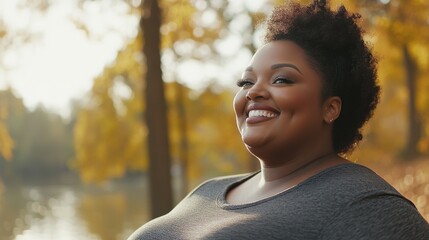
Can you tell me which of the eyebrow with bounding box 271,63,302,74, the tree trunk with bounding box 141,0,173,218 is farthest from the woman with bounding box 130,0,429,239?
the tree trunk with bounding box 141,0,173,218

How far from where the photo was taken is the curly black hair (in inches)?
69.2

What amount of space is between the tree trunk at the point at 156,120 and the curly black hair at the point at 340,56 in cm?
514

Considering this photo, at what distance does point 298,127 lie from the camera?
1719mm

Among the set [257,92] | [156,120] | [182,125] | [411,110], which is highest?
[182,125]

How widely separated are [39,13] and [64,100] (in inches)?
589

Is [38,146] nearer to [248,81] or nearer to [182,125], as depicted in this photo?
[182,125]

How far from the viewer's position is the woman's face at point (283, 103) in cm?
171

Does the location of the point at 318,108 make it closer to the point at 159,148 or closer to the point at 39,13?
the point at 159,148

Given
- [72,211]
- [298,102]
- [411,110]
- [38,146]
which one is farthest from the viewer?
[38,146]

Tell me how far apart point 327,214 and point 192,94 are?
51.8 ft

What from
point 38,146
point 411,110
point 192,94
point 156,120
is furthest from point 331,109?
point 38,146

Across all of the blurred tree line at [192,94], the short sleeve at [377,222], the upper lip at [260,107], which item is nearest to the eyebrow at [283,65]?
the upper lip at [260,107]

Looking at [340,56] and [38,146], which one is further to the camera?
[38,146]

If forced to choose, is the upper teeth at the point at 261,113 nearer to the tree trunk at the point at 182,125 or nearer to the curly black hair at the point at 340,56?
the curly black hair at the point at 340,56
